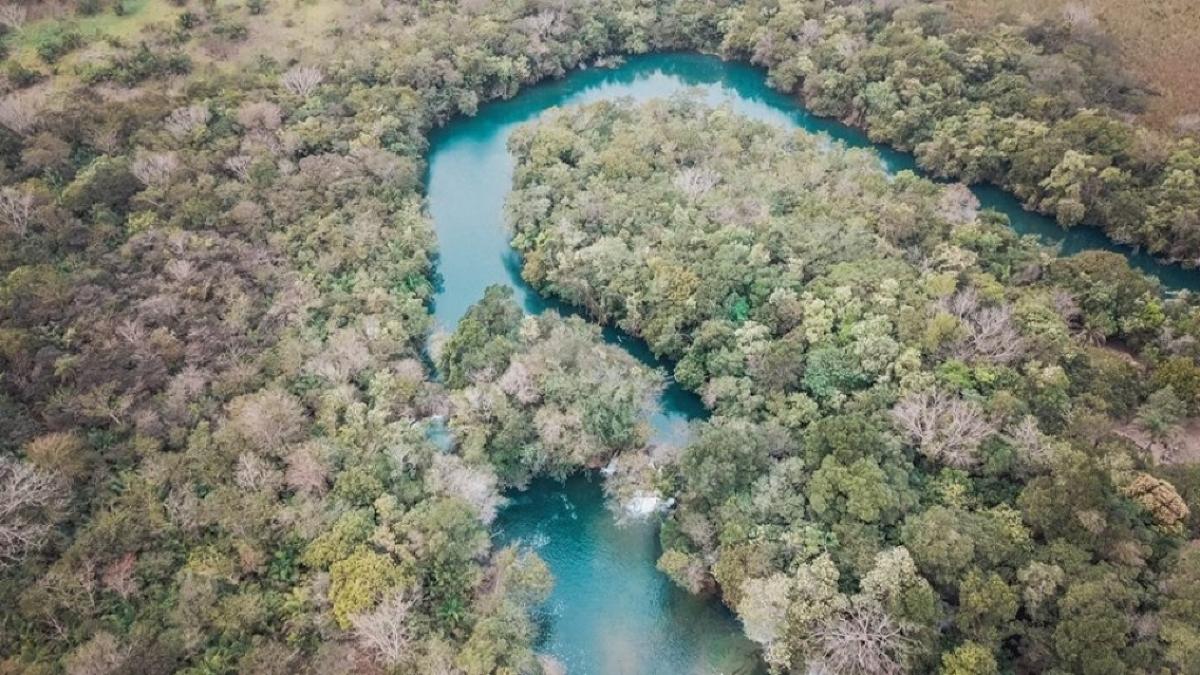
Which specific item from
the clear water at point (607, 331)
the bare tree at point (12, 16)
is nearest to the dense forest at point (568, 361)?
the bare tree at point (12, 16)

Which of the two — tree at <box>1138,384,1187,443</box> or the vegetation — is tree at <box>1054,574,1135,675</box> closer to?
the vegetation

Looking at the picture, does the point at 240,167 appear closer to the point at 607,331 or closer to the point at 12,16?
the point at 607,331

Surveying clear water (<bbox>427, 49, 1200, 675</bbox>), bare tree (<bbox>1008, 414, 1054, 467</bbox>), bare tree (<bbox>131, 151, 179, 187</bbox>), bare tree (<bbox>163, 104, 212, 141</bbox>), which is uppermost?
bare tree (<bbox>163, 104, 212, 141</bbox>)

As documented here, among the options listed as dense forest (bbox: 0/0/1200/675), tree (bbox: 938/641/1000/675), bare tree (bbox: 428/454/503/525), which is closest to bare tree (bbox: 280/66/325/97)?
dense forest (bbox: 0/0/1200/675)

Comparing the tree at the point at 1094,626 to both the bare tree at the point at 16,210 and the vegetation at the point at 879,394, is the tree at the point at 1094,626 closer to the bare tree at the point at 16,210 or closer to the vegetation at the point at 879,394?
the vegetation at the point at 879,394

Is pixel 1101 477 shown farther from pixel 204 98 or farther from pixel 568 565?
pixel 204 98

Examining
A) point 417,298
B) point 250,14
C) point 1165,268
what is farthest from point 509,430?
point 250,14
